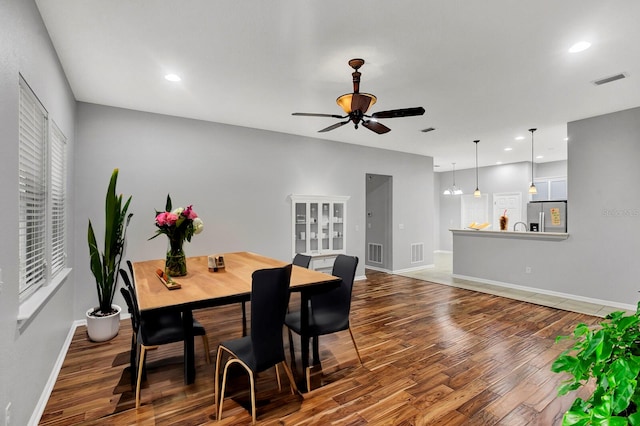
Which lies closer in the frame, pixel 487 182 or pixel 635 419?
pixel 635 419

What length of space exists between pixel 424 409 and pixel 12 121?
307 cm

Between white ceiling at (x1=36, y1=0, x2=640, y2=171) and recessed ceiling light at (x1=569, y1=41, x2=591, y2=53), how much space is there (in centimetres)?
6

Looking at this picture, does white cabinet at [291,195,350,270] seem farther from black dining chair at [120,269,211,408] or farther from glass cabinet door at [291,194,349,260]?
black dining chair at [120,269,211,408]

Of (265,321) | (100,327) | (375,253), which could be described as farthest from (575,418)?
(375,253)

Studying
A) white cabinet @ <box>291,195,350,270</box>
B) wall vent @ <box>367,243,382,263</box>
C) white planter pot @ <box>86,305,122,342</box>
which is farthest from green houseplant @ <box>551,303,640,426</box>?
wall vent @ <box>367,243,382,263</box>

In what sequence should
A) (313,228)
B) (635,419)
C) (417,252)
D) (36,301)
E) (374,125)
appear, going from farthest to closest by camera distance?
1. (417,252)
2. (313,228)
3. (374,125)
4. (36,301)
5. (635,419)

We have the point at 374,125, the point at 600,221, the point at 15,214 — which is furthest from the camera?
the point at 600,221

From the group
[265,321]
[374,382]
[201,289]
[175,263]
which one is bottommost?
[374,382]

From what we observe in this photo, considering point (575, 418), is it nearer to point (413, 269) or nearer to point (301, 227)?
point (301, 227)

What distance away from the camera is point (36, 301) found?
2213 millimetres

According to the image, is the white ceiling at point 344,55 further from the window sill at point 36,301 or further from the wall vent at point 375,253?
the wall vent at point 375,253

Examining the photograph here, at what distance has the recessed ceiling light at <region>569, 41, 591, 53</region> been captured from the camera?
2.64 meters

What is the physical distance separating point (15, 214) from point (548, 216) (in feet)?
22.2

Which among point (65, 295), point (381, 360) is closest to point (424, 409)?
point (381, 360)
